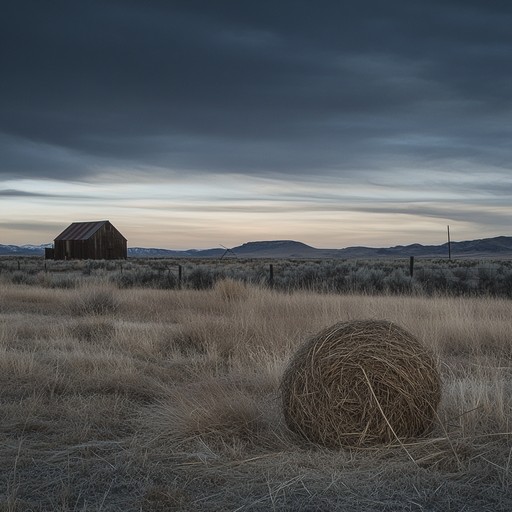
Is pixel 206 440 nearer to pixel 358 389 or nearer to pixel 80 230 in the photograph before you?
pixel 358 389

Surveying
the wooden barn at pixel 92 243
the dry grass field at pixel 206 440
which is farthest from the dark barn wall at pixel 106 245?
the dry grass field at pixel 206 440

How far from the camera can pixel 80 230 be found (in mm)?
65500

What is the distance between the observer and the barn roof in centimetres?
6260

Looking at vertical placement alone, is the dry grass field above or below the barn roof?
below

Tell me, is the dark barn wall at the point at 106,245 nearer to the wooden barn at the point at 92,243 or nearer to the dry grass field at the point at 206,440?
the wooden barn at the point at 92,243

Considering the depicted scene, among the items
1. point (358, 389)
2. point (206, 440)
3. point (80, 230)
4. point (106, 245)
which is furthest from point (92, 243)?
point (358, 389)

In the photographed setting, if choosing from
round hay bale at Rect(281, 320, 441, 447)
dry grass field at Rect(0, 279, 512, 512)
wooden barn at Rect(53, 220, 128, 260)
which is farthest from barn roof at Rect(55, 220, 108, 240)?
round hay bale at Rect(281, 320, 441, 447)

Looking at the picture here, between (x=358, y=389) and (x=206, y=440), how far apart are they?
141cm

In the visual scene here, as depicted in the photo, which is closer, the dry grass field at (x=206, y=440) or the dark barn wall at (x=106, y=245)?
the dry grass field at (x=206, y=440)

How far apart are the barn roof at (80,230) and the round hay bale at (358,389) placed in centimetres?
5833

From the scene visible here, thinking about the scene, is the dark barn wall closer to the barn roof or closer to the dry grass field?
the barn roof

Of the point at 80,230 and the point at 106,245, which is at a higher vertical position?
the point at 80,230

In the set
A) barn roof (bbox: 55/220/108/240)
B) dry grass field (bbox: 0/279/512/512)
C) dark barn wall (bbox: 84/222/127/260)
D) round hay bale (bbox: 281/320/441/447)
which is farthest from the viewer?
barn roof (bbox: 55/220/108/240)

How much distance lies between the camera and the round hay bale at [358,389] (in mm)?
5387
